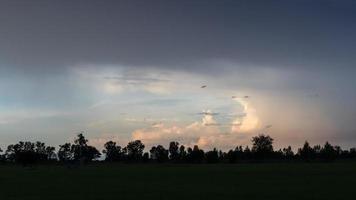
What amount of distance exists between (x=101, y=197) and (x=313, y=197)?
1278 cm

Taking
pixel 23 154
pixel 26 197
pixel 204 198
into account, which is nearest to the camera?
pixel 204 198

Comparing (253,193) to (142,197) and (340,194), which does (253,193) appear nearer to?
(340,194)

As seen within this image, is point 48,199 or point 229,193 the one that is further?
point 229,193

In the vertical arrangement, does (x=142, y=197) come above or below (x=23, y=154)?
below

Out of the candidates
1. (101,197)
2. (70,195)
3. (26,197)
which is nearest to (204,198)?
(101,197)

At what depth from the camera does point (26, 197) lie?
37.9 metres

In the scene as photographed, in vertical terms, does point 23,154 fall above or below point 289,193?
above

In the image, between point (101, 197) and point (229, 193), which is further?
point (229, 193)

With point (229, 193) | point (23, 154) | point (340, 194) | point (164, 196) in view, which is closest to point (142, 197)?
point (164, 196)

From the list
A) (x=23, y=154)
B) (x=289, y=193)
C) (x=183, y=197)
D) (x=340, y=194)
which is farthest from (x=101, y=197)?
(x=23, y=154)

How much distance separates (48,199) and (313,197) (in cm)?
1584

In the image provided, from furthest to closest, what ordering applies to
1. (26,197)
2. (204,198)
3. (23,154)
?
(23,154) → (26,197) → (204,198)

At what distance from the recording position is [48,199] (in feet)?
117

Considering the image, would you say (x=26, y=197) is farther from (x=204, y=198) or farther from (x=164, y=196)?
(x=204, y=198)
